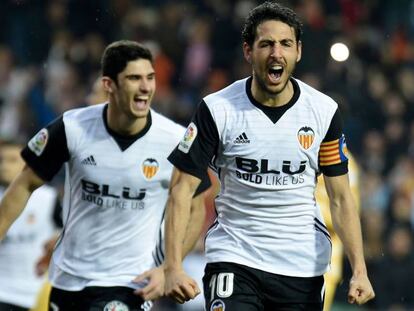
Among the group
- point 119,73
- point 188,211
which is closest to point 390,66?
point 119,73

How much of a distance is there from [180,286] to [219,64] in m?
10.1

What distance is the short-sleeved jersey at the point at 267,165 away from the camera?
696 cm

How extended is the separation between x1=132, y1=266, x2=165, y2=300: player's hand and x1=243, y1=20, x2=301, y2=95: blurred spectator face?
4.68ft

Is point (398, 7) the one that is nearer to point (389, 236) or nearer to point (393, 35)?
point (393, 35)

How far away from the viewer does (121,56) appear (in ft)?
26.7

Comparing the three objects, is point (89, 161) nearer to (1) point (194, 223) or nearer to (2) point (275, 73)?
(1) point (194, 223)

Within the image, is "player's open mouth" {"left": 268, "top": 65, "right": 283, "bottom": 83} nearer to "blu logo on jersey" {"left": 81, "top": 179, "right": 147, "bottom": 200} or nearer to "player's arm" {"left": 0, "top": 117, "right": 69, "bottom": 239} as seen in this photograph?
"blu logo on jersey" {"left": 81, "top": 179, "right": 147, "bottom": 200}

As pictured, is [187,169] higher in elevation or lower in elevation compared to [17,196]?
higher

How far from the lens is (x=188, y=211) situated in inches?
273

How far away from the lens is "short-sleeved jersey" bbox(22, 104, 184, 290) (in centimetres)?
782

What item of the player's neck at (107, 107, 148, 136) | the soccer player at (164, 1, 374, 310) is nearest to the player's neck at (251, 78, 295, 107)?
the soccer player at (164, 1, 374, 310)

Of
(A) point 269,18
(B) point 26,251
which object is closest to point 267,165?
(A) point 269,18

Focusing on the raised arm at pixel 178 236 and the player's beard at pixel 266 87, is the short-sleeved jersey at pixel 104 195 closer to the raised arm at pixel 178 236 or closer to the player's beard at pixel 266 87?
the raised arm at pixel 178 236

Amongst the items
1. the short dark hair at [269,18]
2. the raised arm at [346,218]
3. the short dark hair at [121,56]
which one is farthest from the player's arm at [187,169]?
the short dark hair at [121,56]
